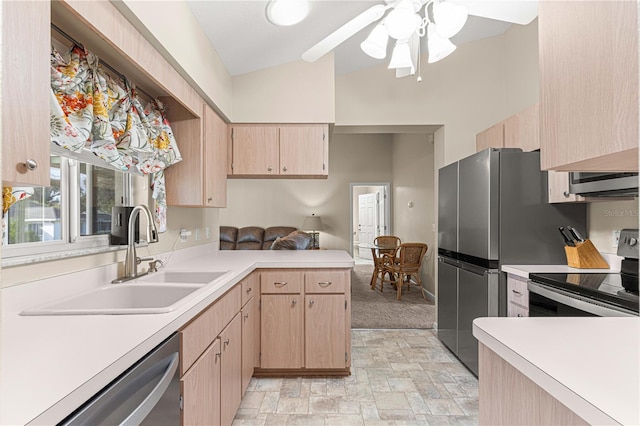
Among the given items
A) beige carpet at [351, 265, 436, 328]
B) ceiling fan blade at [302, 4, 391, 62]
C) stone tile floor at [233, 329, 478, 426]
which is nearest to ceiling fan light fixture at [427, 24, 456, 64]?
ceiling fan blade at [302, 4, 391, 62]

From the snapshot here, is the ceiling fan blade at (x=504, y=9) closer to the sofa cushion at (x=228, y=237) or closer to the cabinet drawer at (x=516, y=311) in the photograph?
the cabinet drawer at (x=516, y=311)

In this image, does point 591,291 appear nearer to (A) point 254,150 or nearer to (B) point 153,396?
(B) point 153,396

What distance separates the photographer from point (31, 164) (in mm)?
844

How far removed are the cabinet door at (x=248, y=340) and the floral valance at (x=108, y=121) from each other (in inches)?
30.1

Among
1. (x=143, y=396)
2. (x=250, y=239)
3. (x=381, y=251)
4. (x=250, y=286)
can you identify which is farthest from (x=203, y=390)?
(x=250, y=239)

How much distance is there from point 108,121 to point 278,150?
5.15ft

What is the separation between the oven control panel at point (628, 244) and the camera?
194 cm

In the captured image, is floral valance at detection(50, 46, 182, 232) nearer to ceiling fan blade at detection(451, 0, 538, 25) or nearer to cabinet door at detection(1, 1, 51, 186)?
cabinet door at detection(1, 1, 51, 186)

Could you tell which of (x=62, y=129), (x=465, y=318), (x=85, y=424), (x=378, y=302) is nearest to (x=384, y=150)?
(x=378, y=302)

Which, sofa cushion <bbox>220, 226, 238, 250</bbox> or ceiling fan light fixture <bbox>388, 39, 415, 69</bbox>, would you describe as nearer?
ceiling fan light fixture <bbox>388, 39, 415, 69</bbox>

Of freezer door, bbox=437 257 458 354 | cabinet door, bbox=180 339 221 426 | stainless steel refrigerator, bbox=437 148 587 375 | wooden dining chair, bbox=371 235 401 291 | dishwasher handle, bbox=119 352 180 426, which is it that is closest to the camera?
dishwasher handle, bbox=119 352 180 426

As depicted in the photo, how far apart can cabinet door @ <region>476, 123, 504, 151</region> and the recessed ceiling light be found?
6.42 feet

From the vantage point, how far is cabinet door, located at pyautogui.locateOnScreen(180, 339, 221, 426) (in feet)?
4.13

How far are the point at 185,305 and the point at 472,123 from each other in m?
3.36
